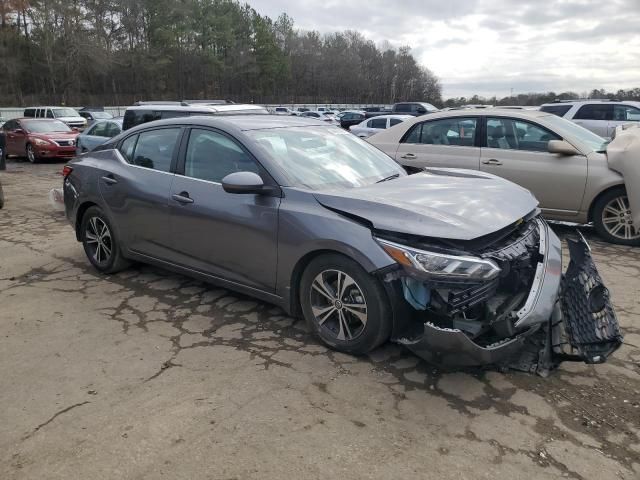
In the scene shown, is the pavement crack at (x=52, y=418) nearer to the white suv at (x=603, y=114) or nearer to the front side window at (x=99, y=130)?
the front side window at (x=99, y=130)

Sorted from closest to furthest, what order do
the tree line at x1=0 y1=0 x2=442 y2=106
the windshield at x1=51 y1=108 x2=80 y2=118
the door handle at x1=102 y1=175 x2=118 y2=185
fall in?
the door handle at x1=102 y1=175 x2=118 y2=185, the windshield at x1=51 y1=108 x2=80 y2=118, the tree line at x1=0 y1=0 x2=442 y2=106

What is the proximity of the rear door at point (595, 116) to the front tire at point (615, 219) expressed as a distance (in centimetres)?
829

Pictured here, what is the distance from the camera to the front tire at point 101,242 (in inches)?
199

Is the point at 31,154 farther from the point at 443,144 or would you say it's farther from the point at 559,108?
the point at 559,108

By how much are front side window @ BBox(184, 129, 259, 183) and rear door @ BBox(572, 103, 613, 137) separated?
1208cm

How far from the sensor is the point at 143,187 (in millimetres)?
4582

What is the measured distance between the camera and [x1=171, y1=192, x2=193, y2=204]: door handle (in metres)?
4.20

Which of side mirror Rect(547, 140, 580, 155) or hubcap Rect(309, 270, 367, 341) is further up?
side mirror Rect(547, 140, 580, 155)

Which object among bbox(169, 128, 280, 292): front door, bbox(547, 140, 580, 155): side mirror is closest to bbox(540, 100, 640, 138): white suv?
bbox(547, 140, 580, 155): side mirror

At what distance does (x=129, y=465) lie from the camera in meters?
2.46

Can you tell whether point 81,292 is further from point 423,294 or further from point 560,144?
→ point 560,144

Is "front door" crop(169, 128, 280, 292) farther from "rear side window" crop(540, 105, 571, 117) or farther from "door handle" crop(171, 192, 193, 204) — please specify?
"rear side window" crop(540, 105, 571, 117)

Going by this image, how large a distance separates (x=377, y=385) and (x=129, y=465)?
4.78ft

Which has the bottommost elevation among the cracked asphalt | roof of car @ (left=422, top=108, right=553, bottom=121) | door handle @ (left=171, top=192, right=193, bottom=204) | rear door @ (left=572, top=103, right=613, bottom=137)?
the cracked asphalt
